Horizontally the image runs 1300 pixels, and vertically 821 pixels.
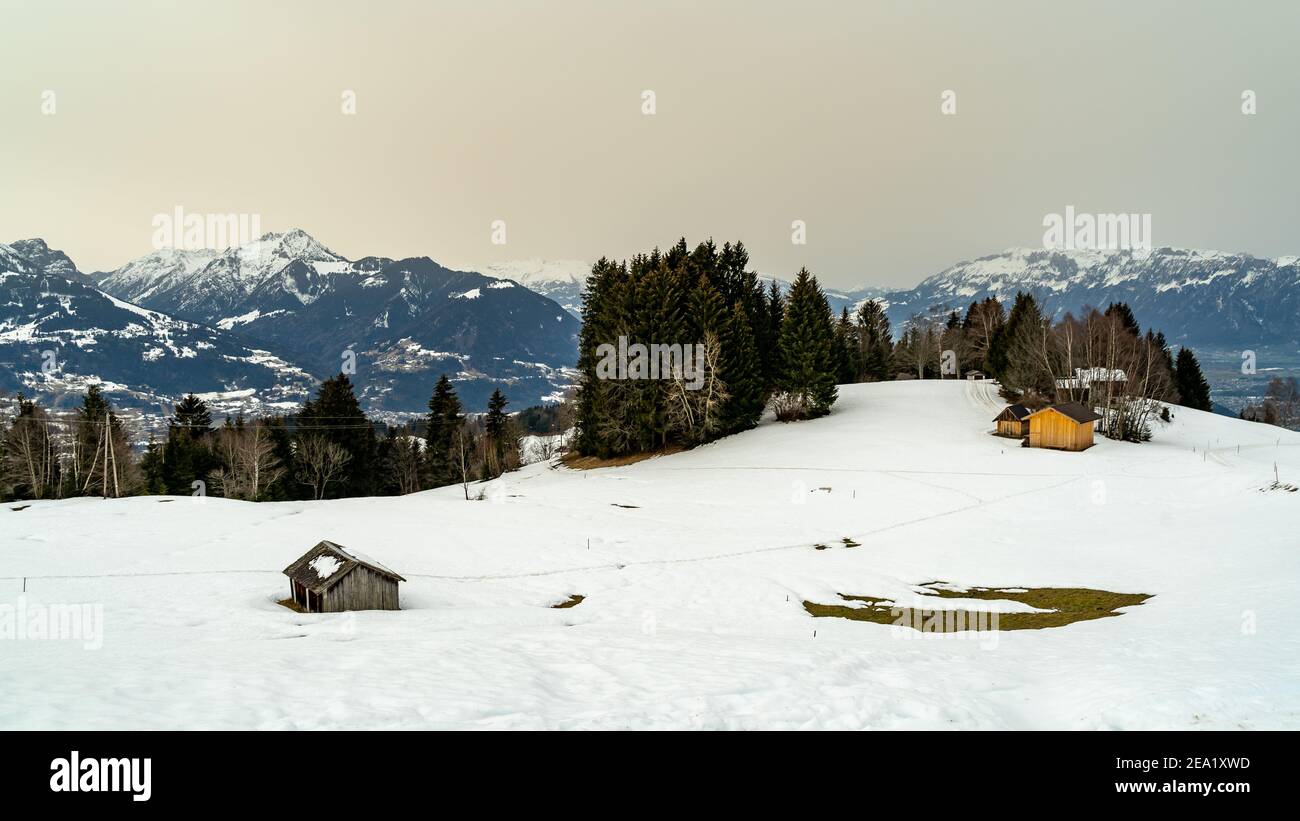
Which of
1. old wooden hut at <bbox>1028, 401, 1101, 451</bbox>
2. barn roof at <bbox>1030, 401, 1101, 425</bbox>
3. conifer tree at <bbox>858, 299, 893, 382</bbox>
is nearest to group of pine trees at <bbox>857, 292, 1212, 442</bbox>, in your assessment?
conifer tree at <bbox>858, 299, 893, 382</bbox>

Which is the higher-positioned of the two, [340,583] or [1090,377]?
[1090,377]

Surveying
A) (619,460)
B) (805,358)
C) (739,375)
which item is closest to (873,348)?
(805,358)

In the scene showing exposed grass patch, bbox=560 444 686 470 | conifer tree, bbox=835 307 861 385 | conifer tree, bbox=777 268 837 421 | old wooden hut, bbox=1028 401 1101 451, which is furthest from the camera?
conifer tree, bbox=835 307 861 385

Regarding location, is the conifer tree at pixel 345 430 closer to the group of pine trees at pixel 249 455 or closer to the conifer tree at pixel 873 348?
the group of pine trees at pixel 249 455

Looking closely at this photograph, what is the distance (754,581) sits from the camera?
3103 cm

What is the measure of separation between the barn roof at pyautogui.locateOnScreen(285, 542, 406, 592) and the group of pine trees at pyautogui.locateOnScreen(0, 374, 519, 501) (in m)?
33.0

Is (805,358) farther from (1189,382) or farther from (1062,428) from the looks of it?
(1189,382)

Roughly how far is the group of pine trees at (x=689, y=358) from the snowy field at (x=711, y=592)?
470 centimetres

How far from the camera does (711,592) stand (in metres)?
29.6

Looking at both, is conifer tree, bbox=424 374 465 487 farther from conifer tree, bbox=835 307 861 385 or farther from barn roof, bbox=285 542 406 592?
barn roof, bbox=285 542 406 592

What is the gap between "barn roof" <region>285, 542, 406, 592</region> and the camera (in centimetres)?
2559

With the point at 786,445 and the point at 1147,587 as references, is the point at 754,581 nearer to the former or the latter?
the point at 1147,587

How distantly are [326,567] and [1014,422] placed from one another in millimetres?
63067
